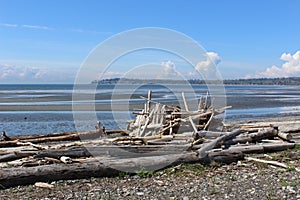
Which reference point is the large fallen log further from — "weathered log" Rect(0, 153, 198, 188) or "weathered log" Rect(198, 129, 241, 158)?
"weathered log" Rect(198, 129, 241, 158)

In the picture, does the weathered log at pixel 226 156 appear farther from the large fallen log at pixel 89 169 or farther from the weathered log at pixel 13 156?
the weathered log at pixel 13 156

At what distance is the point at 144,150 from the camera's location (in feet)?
36.6

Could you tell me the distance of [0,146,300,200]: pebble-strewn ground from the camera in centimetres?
776

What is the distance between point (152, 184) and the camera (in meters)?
8.67

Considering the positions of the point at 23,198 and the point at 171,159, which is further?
the point at 171,159

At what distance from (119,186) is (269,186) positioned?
11.7 feet

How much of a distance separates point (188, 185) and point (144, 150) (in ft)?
9.58

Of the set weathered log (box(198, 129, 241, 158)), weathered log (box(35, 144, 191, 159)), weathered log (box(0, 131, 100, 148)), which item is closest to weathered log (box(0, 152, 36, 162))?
weathered log (box(35, 144, 191, 159))

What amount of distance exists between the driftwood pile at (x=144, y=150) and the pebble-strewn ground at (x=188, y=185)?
26cm

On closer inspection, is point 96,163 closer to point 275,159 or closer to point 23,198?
point 23,198

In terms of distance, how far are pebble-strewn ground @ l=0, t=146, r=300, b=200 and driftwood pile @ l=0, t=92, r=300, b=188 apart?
0.26m

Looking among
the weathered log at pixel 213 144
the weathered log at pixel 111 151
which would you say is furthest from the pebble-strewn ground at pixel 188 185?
the weathered log at pixel 111 151

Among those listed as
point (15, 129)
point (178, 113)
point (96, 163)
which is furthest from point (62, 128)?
point (96, 163)

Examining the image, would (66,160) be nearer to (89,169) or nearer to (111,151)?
(89,169)
